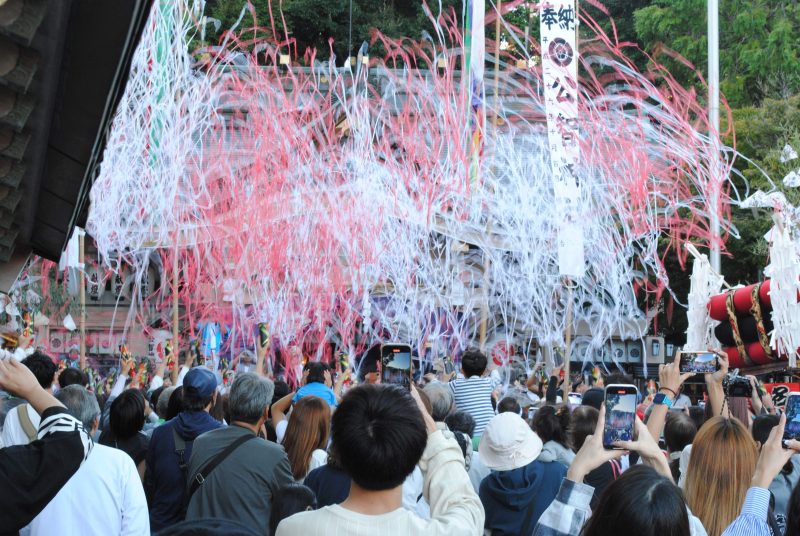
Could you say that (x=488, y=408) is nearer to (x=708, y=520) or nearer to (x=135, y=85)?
(x=708, y=520)

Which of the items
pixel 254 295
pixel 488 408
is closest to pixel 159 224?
pixel 254 295

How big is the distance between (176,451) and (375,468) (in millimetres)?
2317

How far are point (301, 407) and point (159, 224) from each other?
1081cm

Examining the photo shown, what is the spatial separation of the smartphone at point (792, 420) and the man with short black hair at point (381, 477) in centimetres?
104

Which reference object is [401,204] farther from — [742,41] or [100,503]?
[100,503]

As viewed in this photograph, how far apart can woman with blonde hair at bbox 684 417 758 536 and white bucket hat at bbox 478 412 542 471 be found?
0.60 m

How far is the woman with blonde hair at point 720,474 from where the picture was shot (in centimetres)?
357

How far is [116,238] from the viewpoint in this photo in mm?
14953

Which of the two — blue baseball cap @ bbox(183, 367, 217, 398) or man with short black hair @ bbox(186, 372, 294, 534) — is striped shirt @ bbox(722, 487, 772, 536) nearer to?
man with short black hair @ bbox(186, 372, 294, 534)

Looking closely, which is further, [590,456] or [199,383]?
[199,383]

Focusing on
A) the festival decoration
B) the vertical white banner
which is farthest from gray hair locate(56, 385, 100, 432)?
the vertical white banner

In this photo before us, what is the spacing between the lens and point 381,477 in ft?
8.51

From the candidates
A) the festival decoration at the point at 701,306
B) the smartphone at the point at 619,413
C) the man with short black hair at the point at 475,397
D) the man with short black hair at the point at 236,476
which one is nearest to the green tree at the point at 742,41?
the festival decoration at the point at 701,306

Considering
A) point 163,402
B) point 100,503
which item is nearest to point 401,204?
point 163,402
